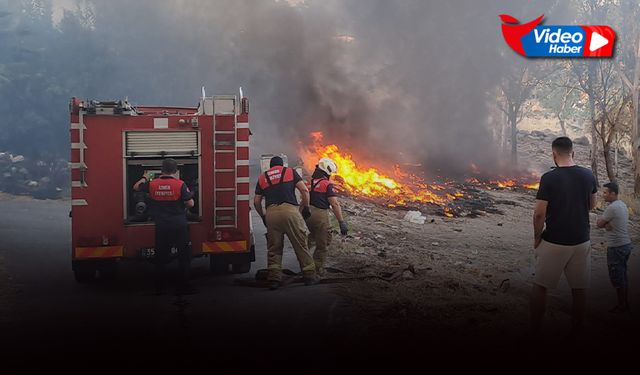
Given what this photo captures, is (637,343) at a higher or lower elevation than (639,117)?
lower

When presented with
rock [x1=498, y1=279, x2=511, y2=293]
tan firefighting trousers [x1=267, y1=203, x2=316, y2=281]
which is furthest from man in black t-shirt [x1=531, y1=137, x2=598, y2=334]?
tan firefighting trousers [x1=267, y1=203, x2=316, y2=281]

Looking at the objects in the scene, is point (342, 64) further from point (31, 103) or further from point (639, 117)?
point (31, 103)

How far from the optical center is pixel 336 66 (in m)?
23.8

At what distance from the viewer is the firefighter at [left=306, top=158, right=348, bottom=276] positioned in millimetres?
8016

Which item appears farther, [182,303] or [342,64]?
[342,64]

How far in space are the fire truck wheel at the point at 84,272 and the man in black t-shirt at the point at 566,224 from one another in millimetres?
5499

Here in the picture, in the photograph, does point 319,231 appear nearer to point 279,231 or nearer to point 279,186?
point 279,231

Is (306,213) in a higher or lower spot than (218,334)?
higher

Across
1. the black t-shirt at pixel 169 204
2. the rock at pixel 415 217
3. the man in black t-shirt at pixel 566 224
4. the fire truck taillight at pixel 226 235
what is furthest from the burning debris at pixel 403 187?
the man in black t-shirt at pixel 566 224

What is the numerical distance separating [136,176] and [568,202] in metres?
5.51

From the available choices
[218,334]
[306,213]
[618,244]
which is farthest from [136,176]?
[618,244]

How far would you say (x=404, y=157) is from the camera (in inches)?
990

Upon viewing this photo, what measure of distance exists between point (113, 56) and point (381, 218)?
2011 centimetres

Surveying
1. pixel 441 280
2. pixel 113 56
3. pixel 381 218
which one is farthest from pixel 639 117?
pixel 113 56
